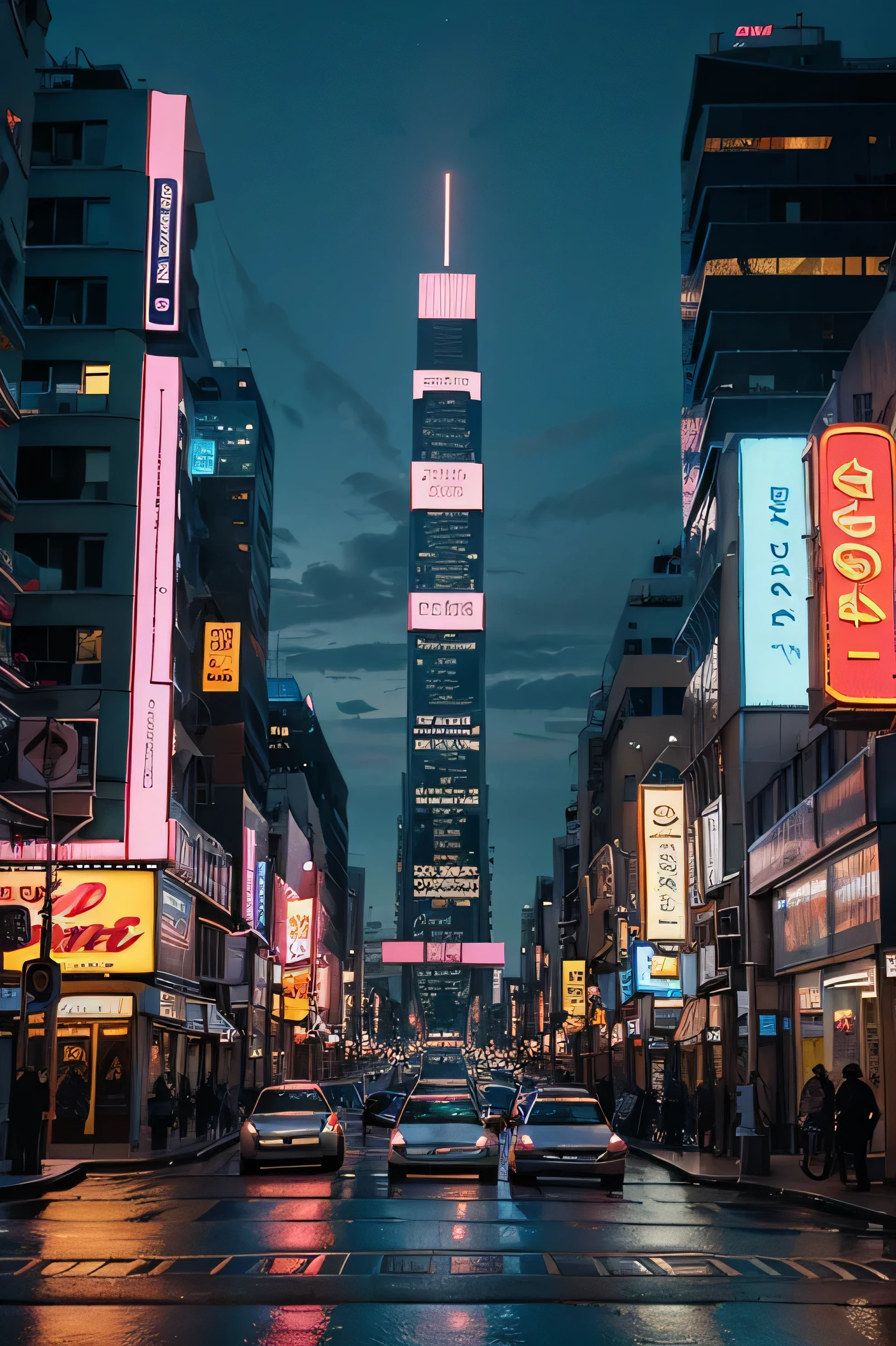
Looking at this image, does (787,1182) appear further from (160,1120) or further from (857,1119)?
(160,1120)

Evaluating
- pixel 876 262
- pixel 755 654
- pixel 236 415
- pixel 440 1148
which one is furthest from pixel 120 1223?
pixel 236 415

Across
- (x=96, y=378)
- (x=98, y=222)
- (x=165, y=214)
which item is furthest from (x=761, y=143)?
(x=96, y=378)

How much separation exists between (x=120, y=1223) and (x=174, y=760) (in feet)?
125

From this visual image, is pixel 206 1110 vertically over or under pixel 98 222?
under

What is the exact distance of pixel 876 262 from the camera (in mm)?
103500

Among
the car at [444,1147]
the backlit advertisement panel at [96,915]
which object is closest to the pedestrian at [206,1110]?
the backlit advertisement panel at [96,915]

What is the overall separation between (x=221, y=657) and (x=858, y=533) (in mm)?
51703

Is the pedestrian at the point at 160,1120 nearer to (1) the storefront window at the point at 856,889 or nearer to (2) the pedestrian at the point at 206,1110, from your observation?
(2) the pedestrian at the point at 206,1110

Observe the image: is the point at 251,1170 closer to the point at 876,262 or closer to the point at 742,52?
the point at 876,262

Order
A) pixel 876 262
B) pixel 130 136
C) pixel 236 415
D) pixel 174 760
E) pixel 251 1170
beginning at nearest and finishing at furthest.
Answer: pixel 251 1170 → pixel 130 136 → pixel 174 760 → pixel 876 262 → pixel 236 415

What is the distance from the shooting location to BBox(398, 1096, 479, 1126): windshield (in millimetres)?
27219

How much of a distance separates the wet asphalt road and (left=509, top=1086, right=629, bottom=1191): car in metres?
0.82

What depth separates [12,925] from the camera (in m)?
31.1

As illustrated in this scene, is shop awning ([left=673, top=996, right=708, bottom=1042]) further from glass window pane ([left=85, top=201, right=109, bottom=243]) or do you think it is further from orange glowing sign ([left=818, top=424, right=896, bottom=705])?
glass window pane ([left=85, top=201, right=109, bottom=243])
